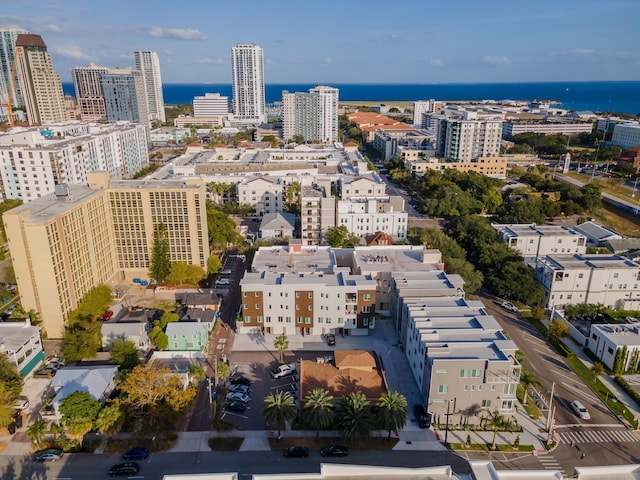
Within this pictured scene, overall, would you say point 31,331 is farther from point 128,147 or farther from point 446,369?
point 128,147

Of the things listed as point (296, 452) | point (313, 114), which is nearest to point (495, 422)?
point (296, 452)

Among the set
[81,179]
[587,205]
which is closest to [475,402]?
[587,205]

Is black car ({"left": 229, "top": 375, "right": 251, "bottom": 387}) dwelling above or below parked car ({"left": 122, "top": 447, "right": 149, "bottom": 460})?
above

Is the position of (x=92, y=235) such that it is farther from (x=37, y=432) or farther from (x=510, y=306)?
(x=510, y=306)

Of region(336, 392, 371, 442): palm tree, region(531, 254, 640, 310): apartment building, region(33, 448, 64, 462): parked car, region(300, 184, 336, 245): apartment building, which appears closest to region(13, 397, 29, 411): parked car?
region(33, 448, 64, 462): parked car

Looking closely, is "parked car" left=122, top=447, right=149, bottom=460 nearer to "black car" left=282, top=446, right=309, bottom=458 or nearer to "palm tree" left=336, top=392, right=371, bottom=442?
"black car" left=282, top=446, right=309, bottom=458

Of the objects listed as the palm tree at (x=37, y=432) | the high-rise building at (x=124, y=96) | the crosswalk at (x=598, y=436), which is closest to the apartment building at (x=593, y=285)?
the crosswalk at (x=598, y=436)

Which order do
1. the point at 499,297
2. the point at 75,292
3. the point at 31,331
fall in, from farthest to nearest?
1. the point at 499,297
2. the point at 75,292
3. the point at 31,331
